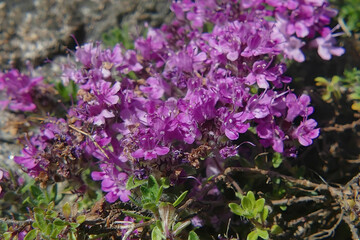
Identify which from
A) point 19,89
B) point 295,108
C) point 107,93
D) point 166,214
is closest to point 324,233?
point 295,108

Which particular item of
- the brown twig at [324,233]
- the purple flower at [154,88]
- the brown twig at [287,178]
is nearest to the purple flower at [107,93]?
the purple flower at [154,88]

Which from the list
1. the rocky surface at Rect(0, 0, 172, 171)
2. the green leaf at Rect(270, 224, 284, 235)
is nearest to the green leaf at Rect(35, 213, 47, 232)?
the green leaf at Rect(270, 224, 284, 235)

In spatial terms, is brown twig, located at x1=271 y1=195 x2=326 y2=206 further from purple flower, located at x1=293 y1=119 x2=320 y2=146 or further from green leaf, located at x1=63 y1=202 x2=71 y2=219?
green leaf, located at x1=63 y1=202 x2=71 y2=219

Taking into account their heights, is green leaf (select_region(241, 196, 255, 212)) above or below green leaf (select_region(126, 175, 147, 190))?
below

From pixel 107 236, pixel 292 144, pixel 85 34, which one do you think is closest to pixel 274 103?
pixel 292 144

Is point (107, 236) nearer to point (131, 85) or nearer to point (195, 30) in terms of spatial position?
point (131, 85)

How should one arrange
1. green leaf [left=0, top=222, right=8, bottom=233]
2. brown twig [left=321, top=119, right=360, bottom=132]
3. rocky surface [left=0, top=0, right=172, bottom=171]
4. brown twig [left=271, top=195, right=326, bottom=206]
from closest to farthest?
green leaf [left=0, top=222, right=8, bottom=233], brown twig [left=271, top=195, right=326, bottom=206], brown twig [left=321, top=119, right=360, bottom=132], rocky surface [left=0, top=0, right=172, bottom=171]
